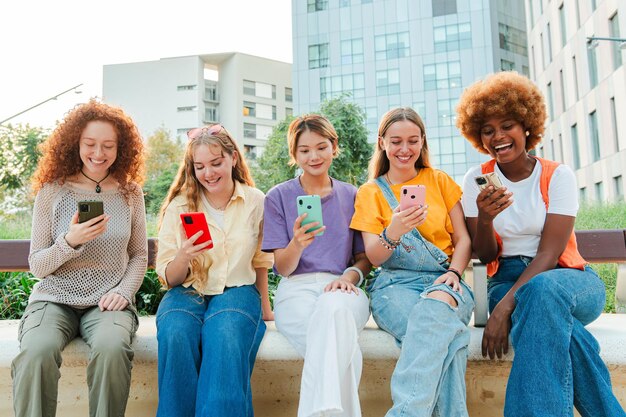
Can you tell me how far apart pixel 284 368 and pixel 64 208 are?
1.43 m

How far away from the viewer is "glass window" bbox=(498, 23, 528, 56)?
129 ft

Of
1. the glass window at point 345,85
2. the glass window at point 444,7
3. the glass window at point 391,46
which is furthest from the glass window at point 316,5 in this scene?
the glass window at point 444,7

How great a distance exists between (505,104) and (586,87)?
2034 centimetres

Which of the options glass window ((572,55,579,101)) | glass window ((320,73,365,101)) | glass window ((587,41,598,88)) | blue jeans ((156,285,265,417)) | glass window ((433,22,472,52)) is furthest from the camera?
glass window ((320,73,365,101))

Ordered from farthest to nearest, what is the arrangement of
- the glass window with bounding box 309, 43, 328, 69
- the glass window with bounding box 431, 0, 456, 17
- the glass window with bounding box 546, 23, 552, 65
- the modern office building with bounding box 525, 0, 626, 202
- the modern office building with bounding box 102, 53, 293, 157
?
the modern office building with bounding box 102, 53, 293, 157
the glass window with bounding box 309, 43, 328, 69
the glass window with bounding box 431, 0, 456, 17
the glass window with bounding box 546, 23, 552, 65
the modern office building with bounding box 525, 0, 626, 202

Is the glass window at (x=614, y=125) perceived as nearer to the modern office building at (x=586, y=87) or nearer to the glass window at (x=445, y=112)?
the modern office building at (x=586, y=87)

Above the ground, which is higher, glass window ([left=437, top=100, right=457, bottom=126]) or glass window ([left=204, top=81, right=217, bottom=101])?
glass window ([left=204, top=81, right=217, bottom=101])

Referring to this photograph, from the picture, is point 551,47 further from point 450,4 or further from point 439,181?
point 439,181

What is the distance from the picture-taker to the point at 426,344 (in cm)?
227

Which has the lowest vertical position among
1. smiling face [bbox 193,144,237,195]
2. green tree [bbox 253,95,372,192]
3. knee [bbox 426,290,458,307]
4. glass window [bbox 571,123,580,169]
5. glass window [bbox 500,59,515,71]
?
knee [bbox 426,290,458,307]

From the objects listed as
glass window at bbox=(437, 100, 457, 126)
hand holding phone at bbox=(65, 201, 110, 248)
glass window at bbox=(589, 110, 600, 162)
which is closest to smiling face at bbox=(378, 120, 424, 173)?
hand holding phone at bbox=(65, 201, 110, 248)

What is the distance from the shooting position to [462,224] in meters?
2.94

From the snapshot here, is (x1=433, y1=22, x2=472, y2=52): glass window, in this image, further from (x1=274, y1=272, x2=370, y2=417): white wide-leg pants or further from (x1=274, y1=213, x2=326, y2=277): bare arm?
(x1=274, y1=272, x2=370, y2=417): white wide-leg pants

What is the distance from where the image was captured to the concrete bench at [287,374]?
2.60m
